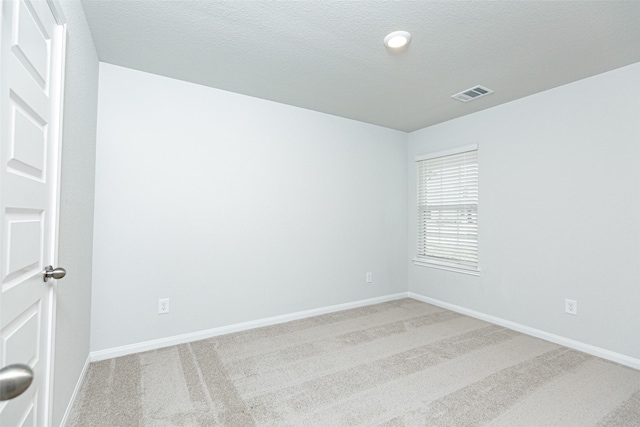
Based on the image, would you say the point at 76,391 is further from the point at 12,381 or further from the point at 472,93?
the point at 472,93

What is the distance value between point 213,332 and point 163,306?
52 cm

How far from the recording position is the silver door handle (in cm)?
47

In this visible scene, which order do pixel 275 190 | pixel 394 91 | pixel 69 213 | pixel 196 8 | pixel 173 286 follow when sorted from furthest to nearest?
1. pixel 275 190
2. pixel 394 91
3. pixel 173 286
4. pixel 196 8
5. pixel 69 213

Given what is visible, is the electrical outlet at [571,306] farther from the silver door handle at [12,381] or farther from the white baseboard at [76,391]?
the white baseboard at [76,391]

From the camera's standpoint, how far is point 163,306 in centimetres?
268

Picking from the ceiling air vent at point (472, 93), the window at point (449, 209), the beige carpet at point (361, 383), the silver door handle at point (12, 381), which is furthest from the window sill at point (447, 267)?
the silver door handle at point (12, 381)

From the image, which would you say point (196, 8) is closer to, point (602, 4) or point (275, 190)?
point (275, 190)

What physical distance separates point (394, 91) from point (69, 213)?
273cm

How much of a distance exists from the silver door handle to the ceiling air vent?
132 inches

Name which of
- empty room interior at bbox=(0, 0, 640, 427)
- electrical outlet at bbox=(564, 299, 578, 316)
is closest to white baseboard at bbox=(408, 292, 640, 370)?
empty room interior at bbox=(0, 0, 640, 427)

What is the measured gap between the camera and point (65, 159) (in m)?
1.57

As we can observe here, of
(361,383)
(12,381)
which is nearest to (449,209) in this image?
(361,383)

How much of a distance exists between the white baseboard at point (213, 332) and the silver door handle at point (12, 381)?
2417 millimetres

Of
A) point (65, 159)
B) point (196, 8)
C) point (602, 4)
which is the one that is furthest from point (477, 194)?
point (65, 159)
